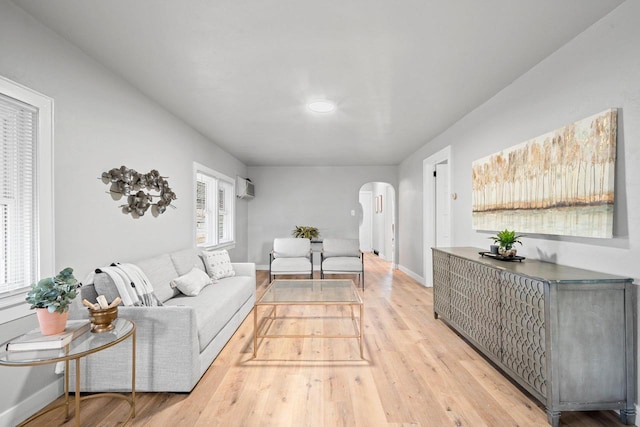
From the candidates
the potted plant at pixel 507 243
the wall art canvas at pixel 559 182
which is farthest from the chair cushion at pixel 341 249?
the potted plant at pixel 507 243

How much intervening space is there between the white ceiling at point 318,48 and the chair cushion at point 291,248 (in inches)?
104

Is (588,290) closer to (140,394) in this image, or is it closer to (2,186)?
(140,394)

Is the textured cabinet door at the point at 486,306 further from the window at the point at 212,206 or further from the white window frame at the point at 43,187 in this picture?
the window at the point at 212,206

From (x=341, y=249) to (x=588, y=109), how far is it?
13.5 ft

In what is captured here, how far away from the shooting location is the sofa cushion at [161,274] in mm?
2730

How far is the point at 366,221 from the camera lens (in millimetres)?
10664

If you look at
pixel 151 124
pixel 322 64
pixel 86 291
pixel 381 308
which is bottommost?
pixel 381 308

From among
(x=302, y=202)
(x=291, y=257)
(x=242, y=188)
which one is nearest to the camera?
(x=291, y=257)

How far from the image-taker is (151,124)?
3.23 m

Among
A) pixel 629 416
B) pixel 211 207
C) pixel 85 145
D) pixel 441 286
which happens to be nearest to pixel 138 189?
pixel 85 145

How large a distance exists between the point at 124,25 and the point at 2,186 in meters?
1.21

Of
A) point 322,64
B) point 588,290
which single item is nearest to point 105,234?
point 322,64

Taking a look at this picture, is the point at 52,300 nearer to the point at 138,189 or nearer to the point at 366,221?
the point at 138,189

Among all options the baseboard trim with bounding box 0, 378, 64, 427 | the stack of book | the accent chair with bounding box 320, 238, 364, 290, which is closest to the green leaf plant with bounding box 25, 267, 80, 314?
the stack of book
